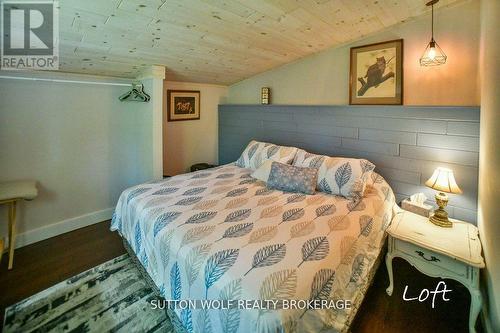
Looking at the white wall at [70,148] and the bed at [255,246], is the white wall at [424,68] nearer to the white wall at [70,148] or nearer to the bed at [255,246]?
the bed at [255,246]

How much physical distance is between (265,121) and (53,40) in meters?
2.24

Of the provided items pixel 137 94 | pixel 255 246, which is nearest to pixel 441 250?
pixel 255 246

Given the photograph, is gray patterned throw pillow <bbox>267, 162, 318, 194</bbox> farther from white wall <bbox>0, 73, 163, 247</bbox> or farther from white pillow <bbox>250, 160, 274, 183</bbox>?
white wall <bbox>0, 73, 163, 247</bbox>

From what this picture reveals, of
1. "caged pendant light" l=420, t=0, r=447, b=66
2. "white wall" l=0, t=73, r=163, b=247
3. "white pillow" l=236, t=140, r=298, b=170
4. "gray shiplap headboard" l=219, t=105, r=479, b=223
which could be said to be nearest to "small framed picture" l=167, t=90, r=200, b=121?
"white wall" l=0, t=73, r=163, b=247

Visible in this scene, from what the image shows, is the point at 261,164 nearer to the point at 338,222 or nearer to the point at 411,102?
the point at 338,222

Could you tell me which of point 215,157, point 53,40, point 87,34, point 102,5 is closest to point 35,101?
point 53,40

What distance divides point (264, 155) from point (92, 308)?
198cm

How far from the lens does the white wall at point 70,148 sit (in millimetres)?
2330

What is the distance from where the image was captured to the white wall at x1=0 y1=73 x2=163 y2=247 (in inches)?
91.7

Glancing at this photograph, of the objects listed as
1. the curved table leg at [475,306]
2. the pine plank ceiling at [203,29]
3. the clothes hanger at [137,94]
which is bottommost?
the curved table leg at [475,306]

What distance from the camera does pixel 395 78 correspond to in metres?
2.32

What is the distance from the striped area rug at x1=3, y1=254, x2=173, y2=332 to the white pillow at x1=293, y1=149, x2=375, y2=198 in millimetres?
1595

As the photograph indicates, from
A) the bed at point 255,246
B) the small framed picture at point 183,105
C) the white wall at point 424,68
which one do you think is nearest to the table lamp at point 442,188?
the bed at point 255,246

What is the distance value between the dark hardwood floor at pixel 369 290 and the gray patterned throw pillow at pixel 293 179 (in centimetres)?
93
